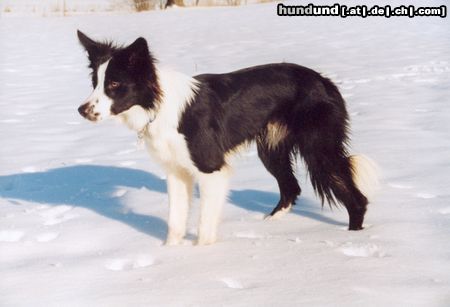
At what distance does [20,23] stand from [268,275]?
A: 1863 centimetres

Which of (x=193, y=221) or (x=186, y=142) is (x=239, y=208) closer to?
(x=193, y=221)

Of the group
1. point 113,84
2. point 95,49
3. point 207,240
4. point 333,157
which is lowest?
point 207,240

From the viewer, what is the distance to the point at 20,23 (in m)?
19.7

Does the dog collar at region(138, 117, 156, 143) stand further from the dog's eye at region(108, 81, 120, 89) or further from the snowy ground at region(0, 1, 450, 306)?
the snowy ground at region(0, 1, 450, 306)

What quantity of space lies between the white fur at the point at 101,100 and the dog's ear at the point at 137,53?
157 mm

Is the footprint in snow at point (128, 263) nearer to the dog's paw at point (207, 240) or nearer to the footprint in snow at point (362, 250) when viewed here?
the dog's paw at point (207, 240)

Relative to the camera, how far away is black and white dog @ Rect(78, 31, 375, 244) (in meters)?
3.79

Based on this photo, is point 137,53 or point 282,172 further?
point 282,172

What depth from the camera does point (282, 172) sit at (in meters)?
4.75

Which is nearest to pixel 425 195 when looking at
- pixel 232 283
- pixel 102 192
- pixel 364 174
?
pixel 364 174

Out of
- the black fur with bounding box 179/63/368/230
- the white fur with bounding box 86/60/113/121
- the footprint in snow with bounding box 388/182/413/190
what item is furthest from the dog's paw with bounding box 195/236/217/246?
the footprint in snow with bounding box 388/182/413/190

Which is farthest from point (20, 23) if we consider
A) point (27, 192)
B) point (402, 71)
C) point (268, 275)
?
point (268, 275)

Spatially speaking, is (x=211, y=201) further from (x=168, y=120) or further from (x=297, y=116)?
(x=297, y=116)

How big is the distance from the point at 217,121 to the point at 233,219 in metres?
0.88
